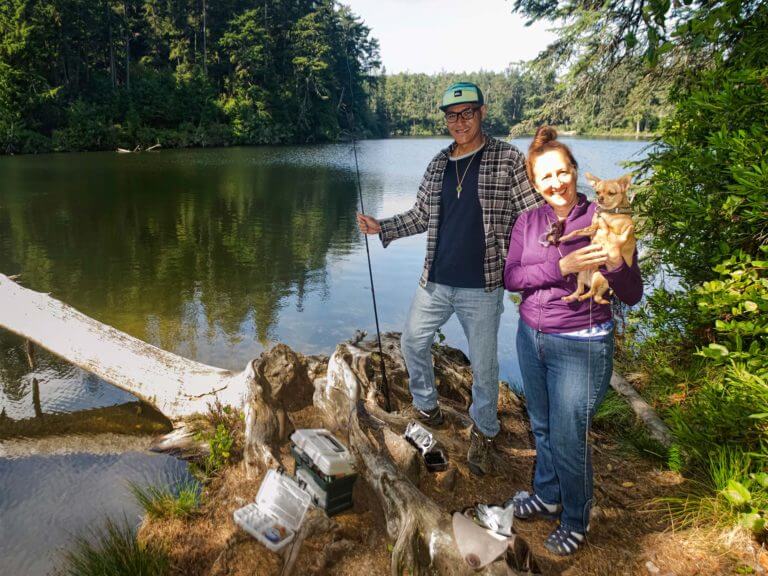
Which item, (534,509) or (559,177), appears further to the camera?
(534,509)

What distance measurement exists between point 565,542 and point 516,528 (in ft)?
1.15

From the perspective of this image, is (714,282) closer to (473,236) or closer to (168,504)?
(473,236)

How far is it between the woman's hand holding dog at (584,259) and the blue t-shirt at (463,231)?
3.11 ft

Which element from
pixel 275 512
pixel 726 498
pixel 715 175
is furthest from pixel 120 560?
pixel 715 175

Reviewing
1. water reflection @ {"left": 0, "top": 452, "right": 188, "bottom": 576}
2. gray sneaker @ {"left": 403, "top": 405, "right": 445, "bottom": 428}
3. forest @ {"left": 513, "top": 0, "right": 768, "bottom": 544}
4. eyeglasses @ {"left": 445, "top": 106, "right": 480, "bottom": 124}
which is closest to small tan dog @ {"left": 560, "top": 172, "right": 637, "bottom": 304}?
forest @ {"left": 513, "top": 0, "right": 768, "bottom": 544}

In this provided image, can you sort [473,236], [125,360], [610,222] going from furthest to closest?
[125,360] → [473,236] → [610,222]

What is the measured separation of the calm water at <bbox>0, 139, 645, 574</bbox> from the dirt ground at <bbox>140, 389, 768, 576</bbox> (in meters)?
1.44

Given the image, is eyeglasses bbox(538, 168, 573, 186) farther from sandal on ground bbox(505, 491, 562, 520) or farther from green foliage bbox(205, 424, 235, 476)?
green foliage bbox(205, 424, 235, 476)

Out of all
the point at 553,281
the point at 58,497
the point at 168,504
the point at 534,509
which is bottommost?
the point at 58,497

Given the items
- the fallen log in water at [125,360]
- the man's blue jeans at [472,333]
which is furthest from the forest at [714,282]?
the fallen log in water at [125,360]

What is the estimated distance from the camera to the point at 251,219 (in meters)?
17.6

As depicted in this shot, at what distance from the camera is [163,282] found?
11.0 m

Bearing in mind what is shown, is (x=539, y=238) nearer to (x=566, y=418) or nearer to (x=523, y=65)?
(x=566, y=418)

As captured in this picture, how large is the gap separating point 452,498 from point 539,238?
2.05 m
